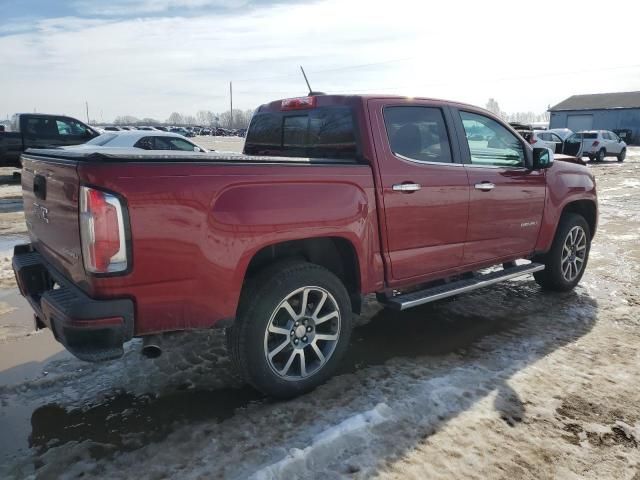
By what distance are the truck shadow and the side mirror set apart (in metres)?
1.42

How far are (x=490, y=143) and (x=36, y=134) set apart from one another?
13.5 meters

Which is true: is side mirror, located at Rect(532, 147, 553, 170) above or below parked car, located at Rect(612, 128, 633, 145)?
below

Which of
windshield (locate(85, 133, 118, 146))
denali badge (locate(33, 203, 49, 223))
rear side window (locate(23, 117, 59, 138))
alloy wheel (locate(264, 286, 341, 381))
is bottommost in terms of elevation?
alloy wheel (locate(264, 286, 341, 381))

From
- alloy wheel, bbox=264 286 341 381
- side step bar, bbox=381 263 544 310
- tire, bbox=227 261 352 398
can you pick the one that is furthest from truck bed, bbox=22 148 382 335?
side step bar, bbox=381 263 544 310

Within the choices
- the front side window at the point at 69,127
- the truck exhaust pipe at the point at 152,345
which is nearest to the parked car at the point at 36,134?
the front side window at the point at 69,127

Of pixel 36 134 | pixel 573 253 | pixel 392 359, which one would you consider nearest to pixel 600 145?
pixel 573 253

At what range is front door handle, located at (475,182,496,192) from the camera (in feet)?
14.2

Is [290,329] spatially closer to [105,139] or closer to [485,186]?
[485,186]

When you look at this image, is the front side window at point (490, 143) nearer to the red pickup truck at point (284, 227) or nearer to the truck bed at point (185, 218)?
the red pickup truck at point (284, 227)

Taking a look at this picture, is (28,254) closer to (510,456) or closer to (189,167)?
(189,167)

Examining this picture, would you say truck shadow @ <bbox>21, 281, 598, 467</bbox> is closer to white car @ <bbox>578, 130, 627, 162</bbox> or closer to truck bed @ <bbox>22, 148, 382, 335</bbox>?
truck bed @ <bbox>22, 148, 382, 335</bbox>

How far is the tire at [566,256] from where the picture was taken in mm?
5469

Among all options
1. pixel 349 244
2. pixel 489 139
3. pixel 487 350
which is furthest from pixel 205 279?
pixel 489 139

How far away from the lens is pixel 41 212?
10.6ft
